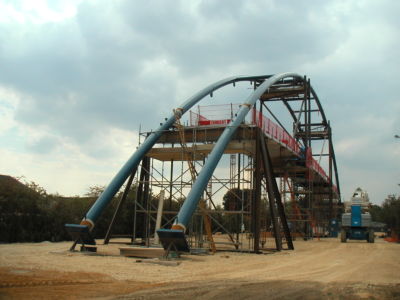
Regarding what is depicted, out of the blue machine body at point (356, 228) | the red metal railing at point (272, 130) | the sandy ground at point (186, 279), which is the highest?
the red metal railing at point (272, 130)

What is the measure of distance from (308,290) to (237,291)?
5.19ft

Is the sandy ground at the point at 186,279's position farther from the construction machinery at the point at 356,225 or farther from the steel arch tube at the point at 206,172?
the construction machinery at the point at 356,225

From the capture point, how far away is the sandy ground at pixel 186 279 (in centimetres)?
966

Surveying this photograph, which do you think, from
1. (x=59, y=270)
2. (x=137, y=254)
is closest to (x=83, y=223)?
(x=137, y=254)

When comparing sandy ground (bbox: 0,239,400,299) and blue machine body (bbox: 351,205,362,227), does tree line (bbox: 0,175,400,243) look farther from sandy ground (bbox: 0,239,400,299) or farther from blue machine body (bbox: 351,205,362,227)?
blue machine body (bbox: 351,205,362,227)

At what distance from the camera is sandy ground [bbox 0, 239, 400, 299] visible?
9664 mm

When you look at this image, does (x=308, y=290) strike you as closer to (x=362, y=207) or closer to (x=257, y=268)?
(x=257, y=268)

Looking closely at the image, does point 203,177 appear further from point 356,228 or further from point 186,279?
point 356,228

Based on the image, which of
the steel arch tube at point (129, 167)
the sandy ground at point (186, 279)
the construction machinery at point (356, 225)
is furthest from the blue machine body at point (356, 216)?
the sandy ground at point (186, 279)

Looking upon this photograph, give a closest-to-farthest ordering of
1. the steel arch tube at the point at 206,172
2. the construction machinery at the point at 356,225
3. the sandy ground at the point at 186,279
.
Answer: the sandy ground at the point at 186,279
the steel arch tube at the point at 206,172
the construction machinery at the point at 356,225

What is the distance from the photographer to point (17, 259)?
52.8 feet

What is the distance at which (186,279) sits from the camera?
1229 centimetres

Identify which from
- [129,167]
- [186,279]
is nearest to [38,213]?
[129,167]

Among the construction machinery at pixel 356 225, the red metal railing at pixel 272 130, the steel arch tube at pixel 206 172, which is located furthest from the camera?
the construction machinery at pixel 356 225
